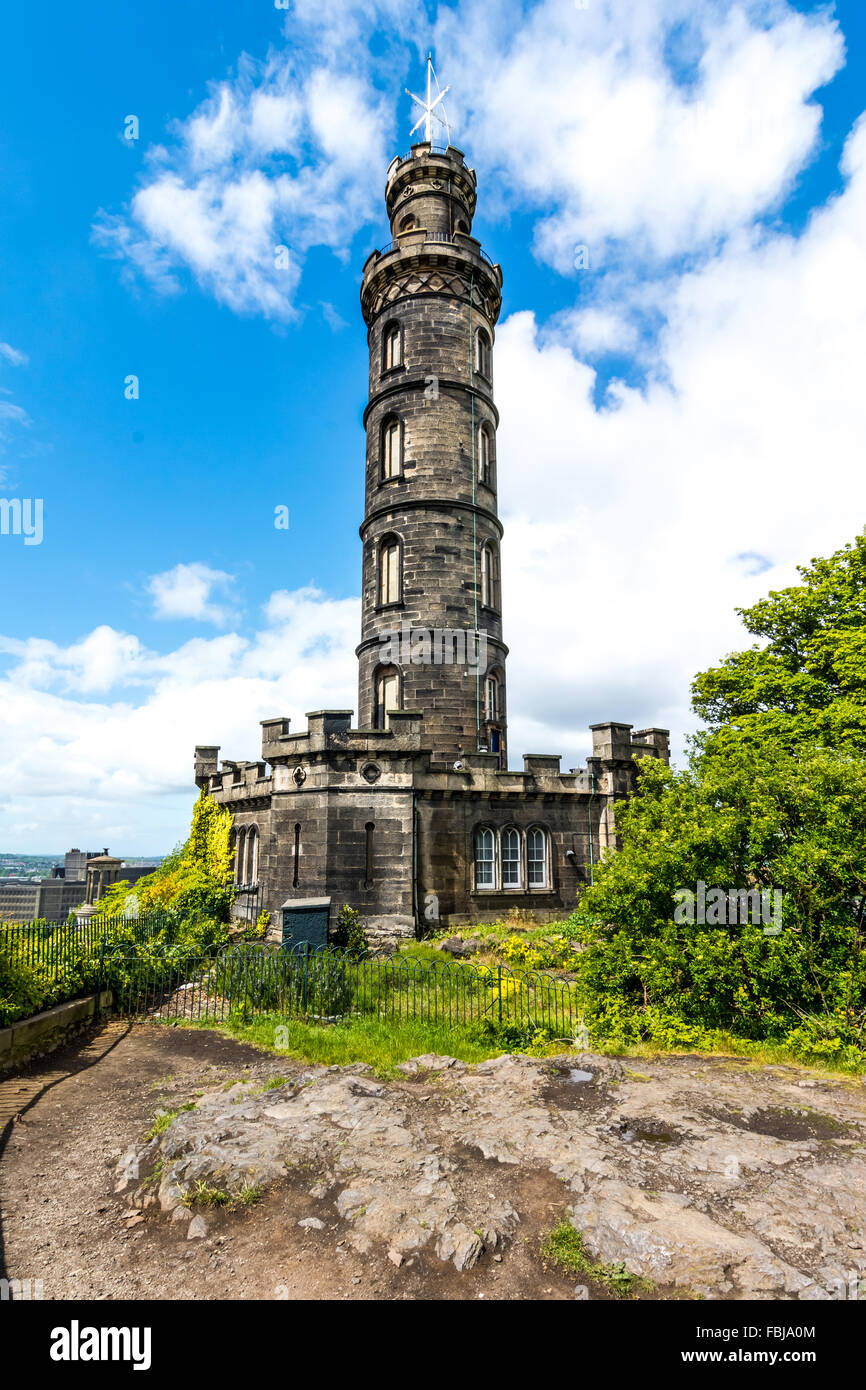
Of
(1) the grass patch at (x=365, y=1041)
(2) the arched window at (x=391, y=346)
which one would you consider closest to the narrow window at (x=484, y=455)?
(2) the arched window at (x=391, y=346)

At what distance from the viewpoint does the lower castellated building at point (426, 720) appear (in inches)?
659

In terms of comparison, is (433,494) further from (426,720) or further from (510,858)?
(510,858)

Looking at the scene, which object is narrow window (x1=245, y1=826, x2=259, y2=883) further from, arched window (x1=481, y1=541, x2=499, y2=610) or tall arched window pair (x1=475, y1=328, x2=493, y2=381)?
tall arched window pair (x1=475, y1=328, x2=493, y2=381)

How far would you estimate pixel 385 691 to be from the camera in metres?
21.8

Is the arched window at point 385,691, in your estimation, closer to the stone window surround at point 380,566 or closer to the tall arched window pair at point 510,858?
the stone window surround at point 380,566

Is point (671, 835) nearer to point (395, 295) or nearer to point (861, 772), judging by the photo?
point (861, 772)

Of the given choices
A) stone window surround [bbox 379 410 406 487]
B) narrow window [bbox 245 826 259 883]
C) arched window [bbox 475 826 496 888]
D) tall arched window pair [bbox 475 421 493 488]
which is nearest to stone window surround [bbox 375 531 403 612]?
stone window surround [bbox 379 410 406 487]

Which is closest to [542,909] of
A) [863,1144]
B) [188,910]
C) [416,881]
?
[416,881]

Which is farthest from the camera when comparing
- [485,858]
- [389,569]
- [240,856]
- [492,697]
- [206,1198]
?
[389,569]

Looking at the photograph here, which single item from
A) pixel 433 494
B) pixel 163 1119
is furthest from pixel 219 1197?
pixel 433 494

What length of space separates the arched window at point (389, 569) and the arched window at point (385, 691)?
7.61ft

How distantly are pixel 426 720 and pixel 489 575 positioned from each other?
5.70 m

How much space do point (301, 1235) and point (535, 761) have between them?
14550 millimetres

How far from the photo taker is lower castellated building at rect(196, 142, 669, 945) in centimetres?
1675
